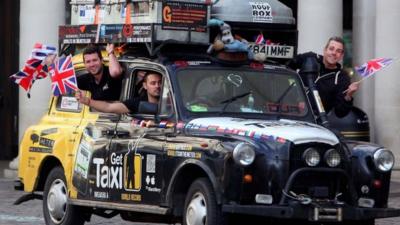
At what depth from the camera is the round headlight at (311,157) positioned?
9.88 m

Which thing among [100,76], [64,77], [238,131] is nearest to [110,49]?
[100,76]

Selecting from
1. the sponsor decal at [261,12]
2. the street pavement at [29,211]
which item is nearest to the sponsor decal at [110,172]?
the sponsor decal at [261,12]

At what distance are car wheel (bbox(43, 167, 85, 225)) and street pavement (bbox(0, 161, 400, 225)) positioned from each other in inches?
39.7

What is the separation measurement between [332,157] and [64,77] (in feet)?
11.0

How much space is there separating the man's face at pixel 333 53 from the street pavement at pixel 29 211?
2.56m

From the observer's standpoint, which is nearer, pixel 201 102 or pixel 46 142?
pixel 201 102

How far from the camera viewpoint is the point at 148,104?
1098 cm

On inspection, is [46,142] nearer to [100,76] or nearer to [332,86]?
[100,76]

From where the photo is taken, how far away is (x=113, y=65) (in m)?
11.7

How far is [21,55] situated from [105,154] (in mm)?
9586

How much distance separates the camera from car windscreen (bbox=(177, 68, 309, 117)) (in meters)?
11.0

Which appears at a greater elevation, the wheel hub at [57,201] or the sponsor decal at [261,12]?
the sponsor decal at [261,12]

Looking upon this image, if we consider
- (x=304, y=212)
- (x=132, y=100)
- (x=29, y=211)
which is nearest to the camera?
(x=304, y=212)

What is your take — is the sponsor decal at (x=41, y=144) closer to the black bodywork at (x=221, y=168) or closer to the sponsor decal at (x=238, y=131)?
the black bodywork at (x=221, y=168)
